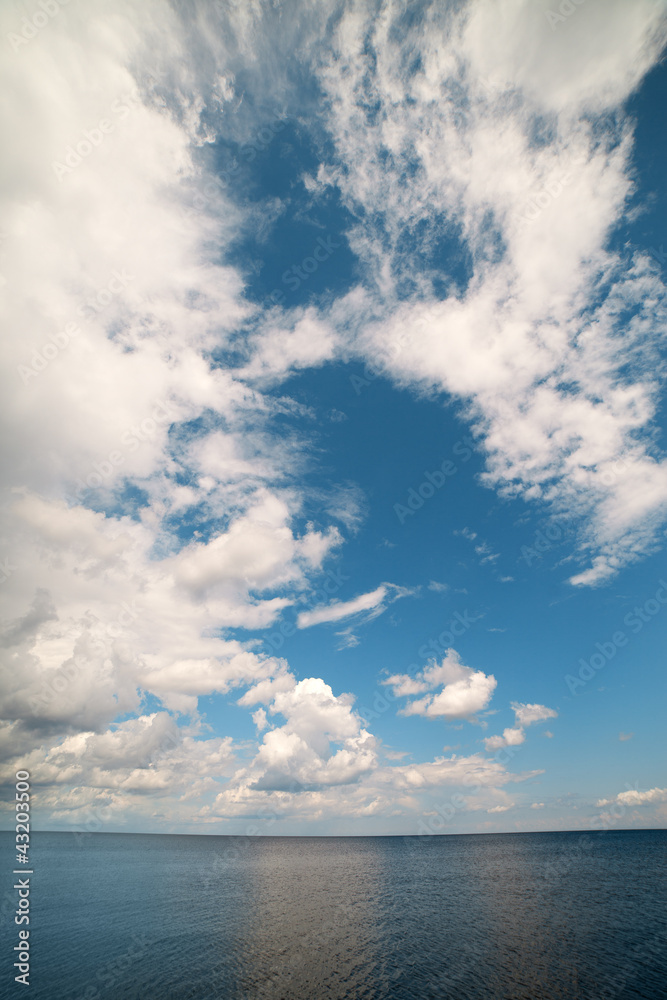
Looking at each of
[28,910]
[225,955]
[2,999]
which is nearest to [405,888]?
[225,955]

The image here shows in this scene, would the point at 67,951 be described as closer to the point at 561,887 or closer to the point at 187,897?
the point at 187,897

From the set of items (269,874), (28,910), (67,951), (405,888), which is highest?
(67,951)

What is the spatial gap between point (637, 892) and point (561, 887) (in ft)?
43.7

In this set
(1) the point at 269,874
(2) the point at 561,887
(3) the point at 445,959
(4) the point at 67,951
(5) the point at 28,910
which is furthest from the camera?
(1) the point at 269,874

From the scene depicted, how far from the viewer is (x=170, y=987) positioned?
123 ft

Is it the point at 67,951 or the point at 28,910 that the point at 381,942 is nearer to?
the point at 67,951

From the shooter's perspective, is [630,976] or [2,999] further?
[630,976]

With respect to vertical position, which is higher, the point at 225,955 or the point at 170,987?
the point at 170,987

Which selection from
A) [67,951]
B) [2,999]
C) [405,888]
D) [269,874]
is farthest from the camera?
[269,874]

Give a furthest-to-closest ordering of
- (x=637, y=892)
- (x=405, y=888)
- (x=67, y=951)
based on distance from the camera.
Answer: (x=405, y=888)
(x=637, y=892)
(x=67, y=951)

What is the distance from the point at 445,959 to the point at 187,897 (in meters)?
61.2

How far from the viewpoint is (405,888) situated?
89.9m

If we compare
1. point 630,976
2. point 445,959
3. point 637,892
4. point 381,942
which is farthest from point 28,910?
point 637,892

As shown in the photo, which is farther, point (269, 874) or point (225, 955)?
point (269, 874)
